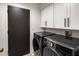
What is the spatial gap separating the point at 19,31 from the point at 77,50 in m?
0.69

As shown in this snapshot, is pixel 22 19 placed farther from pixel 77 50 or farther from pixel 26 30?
pixel 77 50

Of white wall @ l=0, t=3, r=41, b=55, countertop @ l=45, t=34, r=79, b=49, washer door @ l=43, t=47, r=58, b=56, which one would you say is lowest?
washer door @ l=43, t=47, r=58, b=56

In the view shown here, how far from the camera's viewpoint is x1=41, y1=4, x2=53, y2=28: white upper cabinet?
46.2 inches

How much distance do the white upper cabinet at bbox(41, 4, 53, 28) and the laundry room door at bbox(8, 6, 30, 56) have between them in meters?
0.19

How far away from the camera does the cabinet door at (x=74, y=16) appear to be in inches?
46.4

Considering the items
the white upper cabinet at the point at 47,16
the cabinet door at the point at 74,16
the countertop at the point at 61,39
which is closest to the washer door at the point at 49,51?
the countertop at the point at 61,39

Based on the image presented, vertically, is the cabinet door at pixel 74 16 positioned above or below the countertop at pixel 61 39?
above

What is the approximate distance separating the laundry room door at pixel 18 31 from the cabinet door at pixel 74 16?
23.4 inches

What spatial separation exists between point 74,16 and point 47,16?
1.20 feet

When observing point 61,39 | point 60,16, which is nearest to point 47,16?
point 60,16

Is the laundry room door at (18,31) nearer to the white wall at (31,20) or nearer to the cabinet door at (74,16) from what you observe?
the white wall at (31,20)

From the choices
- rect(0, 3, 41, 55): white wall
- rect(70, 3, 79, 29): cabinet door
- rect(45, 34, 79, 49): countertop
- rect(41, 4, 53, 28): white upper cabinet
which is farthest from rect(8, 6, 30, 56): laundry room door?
rect(70, 3, 79, 29): cabinet door

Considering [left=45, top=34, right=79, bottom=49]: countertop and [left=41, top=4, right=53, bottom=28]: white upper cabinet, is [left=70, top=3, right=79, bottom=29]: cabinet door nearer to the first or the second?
[left=45, top=34, right=79, bottom=49]: countertop

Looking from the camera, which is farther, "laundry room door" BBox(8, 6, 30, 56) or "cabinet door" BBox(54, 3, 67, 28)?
"cabinet door" BBox(54, 3, 67, 28)
